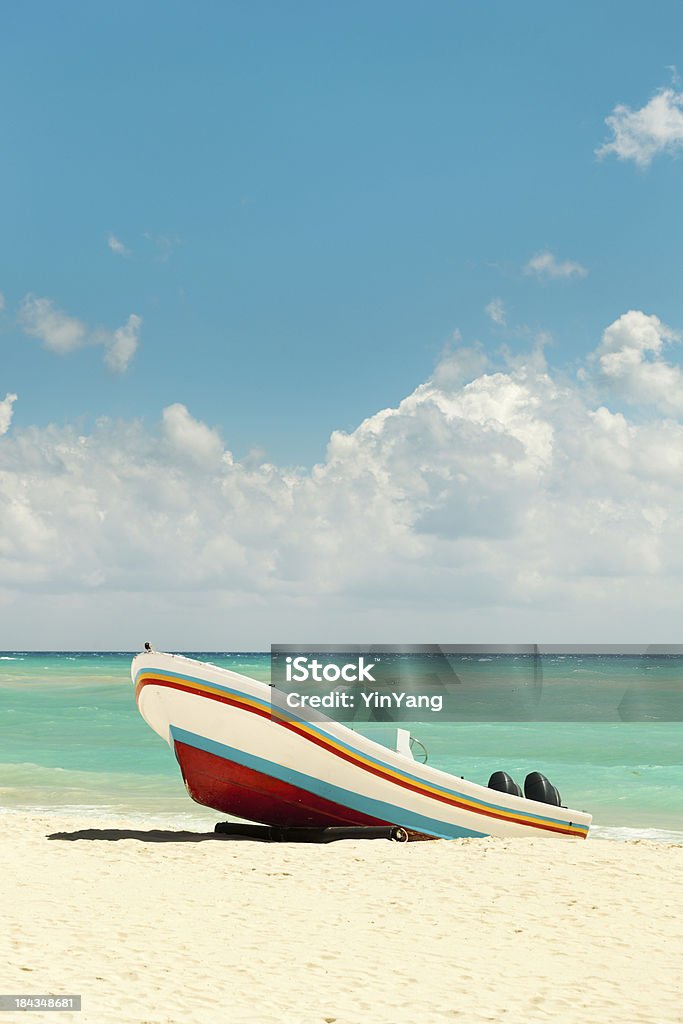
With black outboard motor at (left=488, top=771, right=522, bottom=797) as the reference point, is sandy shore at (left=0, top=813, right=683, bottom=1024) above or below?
below

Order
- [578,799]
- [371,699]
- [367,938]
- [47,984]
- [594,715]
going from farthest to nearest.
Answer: [594,715] → [578,799] → [371,699] → [367,938] → [47,984]

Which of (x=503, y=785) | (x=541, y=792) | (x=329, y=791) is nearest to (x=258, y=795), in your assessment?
(x=329, y=791)

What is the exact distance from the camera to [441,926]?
804 centimetres

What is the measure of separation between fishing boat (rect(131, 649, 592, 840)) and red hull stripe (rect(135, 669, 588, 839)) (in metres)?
0.01

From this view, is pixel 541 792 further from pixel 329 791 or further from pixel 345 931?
pixel 345 931

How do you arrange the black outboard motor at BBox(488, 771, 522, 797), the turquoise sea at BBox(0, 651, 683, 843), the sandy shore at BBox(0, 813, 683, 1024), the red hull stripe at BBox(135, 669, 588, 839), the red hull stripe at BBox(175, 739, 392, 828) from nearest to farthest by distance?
the sandy shore at BBox(0, 813, 683, 1024) → the red hull stripe at BBox(135, 669, 588, 839) → the red hull stripe at BBox(175, 739, 392, 828) → the black outboard motor at BBox(488, 771, 522, 797) → the turquoise sea at BBox(0, 651, 683, 843)

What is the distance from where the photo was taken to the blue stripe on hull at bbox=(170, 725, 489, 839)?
39.4 feet

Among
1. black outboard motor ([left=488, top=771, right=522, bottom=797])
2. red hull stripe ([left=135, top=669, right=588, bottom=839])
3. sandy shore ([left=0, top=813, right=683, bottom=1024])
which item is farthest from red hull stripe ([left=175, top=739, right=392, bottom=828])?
black outboard motor ([left=488, top=771, right=522, bottom=797])

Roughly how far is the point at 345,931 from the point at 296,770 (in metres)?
4.26

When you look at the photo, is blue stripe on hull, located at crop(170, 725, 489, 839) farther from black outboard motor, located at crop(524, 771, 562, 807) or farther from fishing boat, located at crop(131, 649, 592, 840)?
black outboard motor, located at crop(524, 771, 562, 807)

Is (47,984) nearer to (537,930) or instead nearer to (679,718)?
(537,930)

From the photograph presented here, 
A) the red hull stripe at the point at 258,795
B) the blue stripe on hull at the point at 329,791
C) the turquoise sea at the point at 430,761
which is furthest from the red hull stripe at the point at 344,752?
the turquoise sea at the point at 430,761

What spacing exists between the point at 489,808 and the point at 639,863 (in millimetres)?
2009

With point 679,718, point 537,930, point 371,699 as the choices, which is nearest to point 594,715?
point 679,718
